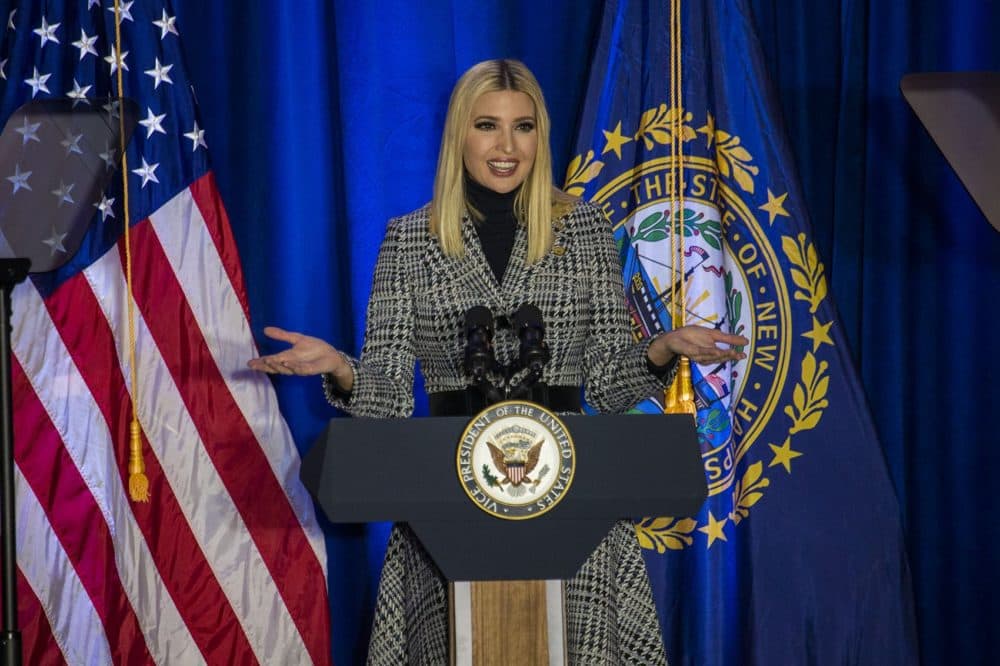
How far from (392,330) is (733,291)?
1.21 metres

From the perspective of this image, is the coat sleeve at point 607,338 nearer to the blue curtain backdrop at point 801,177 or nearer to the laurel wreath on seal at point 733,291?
the laurel wreath on seal at point 733,291

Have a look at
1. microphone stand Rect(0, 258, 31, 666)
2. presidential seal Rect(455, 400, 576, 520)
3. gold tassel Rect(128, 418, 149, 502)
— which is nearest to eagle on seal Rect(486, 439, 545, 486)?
presidential seal Rect(455, 400, 576, 520)

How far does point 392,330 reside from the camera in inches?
90.9

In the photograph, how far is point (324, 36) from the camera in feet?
10.7

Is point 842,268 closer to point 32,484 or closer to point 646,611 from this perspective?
point 646,611

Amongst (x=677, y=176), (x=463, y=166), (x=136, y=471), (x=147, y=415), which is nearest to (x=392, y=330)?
(x=463, y=166)

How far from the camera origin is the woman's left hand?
198 cm

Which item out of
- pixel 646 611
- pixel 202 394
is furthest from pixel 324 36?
pixel 646 611

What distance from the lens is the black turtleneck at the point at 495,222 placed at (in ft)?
7.77

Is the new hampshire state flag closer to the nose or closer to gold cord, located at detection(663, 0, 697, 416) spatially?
gold cord, located at detection(663, 0, 697, 416)

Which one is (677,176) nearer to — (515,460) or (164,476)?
(164,476)

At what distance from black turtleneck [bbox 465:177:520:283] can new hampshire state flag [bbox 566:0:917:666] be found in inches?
30.7

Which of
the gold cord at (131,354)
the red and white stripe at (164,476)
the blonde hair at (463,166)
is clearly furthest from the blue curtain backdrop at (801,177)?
the blonde hair at (463,166)

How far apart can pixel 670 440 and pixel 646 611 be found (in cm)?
56
